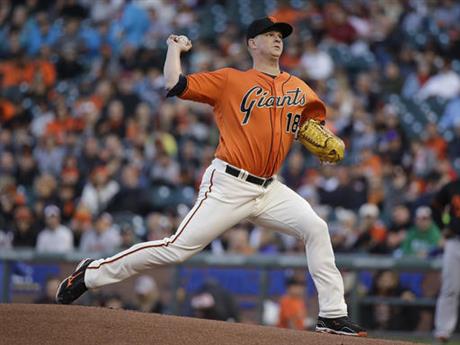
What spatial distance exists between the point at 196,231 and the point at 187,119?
8.86 m

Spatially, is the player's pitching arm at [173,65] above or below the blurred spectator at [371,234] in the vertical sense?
above

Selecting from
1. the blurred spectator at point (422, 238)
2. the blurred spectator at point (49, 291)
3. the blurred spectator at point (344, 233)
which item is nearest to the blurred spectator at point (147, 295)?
the blurred spectator at point (49, 291)

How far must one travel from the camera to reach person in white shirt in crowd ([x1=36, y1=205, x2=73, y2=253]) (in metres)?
13.4

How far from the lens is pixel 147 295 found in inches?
473

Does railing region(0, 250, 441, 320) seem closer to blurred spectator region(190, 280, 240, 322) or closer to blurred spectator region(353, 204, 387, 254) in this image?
blurred spectator region(353, 204, 387, 254)

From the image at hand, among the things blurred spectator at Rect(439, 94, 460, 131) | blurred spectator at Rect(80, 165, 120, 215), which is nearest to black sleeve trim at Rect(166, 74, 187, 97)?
blurred spectator at Rect(80, 165, 120, 215)

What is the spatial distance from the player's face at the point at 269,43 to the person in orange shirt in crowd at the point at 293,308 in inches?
181

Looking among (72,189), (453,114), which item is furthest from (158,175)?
(453,114)

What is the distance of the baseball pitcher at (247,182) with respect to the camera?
7.04 m

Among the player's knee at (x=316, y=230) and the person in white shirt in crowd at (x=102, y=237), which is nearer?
the player's knee at (x=316, y=230)

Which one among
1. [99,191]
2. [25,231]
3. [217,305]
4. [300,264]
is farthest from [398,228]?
[25,231]

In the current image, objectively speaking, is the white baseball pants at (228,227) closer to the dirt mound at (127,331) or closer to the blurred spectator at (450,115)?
the dirt mound at (127,331)

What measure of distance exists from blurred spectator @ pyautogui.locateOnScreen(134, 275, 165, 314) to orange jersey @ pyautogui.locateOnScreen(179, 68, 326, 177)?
16.6 ft

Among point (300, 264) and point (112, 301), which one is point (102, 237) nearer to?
point (112, 301)
